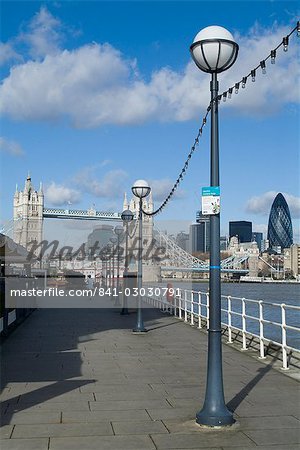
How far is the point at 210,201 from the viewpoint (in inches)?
254

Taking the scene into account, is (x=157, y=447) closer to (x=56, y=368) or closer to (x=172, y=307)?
(x=56, y=368)

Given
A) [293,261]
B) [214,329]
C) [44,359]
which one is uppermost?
[293,261]

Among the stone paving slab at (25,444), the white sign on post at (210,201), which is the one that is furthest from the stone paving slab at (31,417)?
the white sign on post at (210,201)

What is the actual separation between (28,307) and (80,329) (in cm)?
580

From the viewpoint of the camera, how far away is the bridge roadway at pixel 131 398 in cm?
551

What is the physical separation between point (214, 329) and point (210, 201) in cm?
137

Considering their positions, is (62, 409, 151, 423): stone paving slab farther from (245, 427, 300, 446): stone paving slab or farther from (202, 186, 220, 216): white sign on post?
(202, 186, 220, 216): white sign on post

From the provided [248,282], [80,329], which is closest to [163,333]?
[80,329]

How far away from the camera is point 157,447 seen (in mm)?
5238

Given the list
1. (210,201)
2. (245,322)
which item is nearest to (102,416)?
(210,201)

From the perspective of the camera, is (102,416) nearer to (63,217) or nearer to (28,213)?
(28,213)

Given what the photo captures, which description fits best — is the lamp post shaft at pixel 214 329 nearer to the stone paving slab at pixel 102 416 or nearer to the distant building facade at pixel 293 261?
the stone paving slab at pixel 102 416

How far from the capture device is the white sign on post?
6430 millimetres

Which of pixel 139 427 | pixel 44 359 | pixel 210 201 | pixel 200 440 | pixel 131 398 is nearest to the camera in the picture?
pixel 200 440
